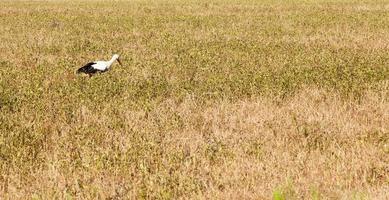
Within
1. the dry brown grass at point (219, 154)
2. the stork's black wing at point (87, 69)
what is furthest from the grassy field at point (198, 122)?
the stork's black wing at point (87, 69)

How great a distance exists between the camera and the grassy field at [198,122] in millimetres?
6062

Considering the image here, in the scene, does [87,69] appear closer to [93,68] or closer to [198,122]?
[93,68]

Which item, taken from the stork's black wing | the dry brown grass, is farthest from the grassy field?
the stork's black wing

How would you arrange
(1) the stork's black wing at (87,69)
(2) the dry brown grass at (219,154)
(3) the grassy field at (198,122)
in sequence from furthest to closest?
(1) the stork's black wing at (87,69), (3) the grassy field at (198,122), (2) the dry brown grass at (219,154)

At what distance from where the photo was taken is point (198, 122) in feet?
28.0

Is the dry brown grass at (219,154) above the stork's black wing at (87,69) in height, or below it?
above

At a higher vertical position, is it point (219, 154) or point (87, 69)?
point (219, 154)

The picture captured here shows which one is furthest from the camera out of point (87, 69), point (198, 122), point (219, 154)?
point (87, 69)

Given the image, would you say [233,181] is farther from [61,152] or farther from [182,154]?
[61,152]

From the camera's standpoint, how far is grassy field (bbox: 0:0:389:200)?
6062 millimetres

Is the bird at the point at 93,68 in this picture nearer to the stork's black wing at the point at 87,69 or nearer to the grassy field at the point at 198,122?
the stork's black wing at the point at 87,69

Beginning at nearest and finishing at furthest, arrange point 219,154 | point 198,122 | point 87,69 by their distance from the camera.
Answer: point 219,154, point 198,122, point 87,69

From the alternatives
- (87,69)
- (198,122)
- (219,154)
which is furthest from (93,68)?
(219,154)

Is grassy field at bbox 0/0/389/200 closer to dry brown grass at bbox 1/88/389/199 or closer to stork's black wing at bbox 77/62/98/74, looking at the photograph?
dry brown grass at bbox 1/88/389/199
